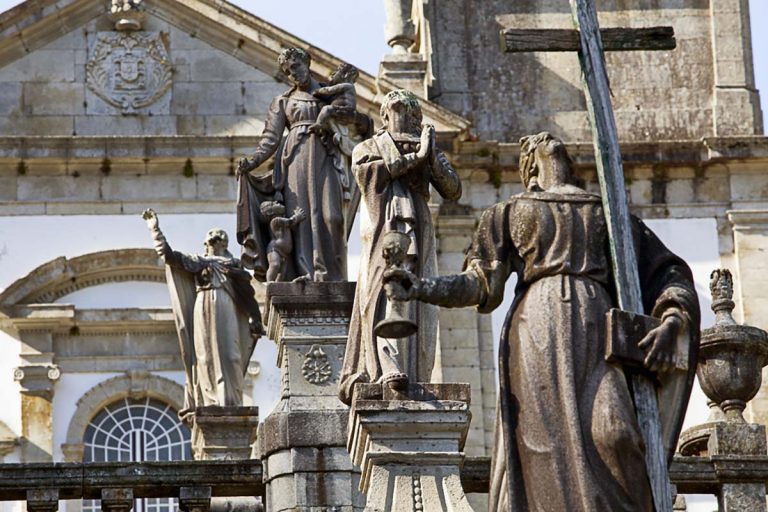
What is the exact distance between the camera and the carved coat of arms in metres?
29.2

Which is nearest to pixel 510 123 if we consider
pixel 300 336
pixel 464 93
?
pixel 464 93

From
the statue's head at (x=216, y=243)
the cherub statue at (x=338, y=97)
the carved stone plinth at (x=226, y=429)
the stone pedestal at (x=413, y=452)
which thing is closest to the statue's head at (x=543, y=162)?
the stone pedestal at (x=413, y=452)

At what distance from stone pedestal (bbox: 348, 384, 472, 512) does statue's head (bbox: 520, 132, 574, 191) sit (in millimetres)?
1334

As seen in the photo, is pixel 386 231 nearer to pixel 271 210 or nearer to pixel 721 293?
pixel 271 210

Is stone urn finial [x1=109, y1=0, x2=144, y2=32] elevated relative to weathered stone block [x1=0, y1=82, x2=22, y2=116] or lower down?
elevated

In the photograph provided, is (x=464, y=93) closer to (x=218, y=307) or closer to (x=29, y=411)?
(x=29, y=411)

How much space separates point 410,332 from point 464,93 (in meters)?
18.6

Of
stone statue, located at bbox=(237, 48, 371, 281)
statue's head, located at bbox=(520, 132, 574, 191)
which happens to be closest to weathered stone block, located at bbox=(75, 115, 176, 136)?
stone statue, located at bbox=(237, 48, 371, 281)

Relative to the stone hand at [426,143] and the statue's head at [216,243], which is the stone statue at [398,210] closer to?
the stone hand at [426,143]

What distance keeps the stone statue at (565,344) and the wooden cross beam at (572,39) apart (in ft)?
2.17

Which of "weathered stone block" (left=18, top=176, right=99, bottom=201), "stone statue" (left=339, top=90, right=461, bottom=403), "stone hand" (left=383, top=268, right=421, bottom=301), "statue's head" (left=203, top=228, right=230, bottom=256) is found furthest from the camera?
"weathered stone block" (left=18, top=176, right=99, bottom=201)

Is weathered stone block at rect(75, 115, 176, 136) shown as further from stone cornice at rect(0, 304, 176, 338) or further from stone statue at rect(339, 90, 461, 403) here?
stone statue at rect(339, 90, 461, 403)

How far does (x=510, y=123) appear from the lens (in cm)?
2975

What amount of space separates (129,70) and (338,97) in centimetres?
1223
